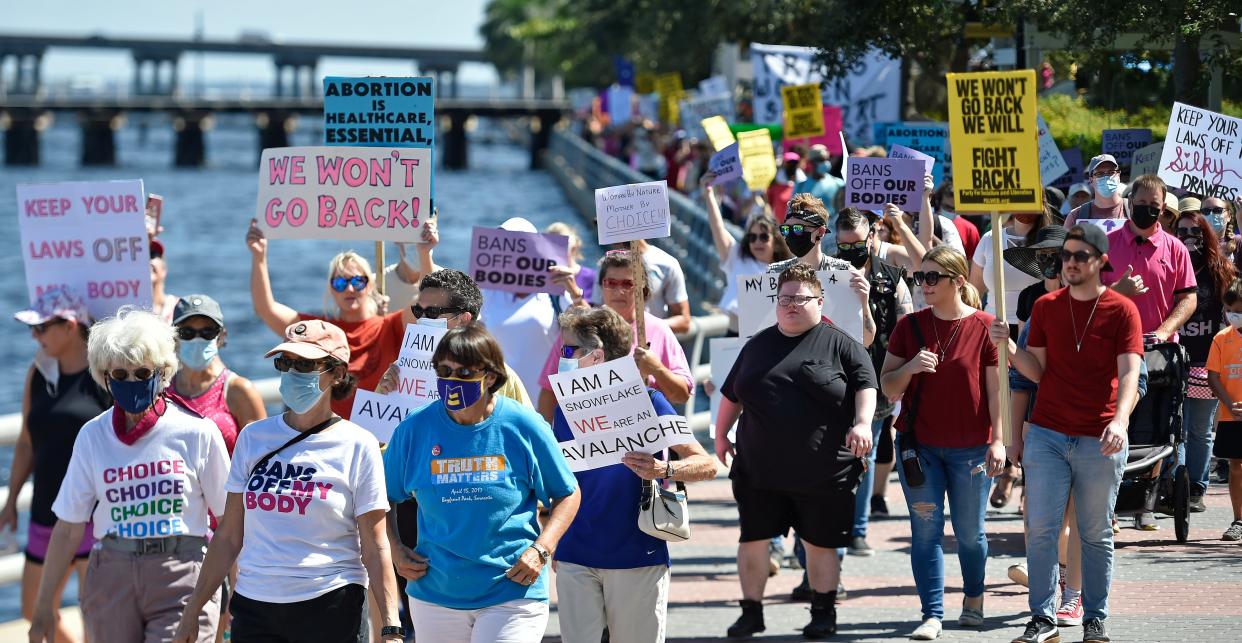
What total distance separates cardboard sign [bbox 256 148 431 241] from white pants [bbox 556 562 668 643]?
287cm

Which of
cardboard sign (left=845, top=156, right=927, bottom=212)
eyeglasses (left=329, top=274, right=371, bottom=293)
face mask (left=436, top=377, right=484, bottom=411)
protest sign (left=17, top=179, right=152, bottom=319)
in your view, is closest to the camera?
face mask (left=436, top=377, right=484, bottom=411)

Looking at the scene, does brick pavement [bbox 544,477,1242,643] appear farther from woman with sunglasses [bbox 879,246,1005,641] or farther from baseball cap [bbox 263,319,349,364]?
baseball cap [bbox 263,319,349,364]

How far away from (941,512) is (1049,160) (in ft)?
16.1

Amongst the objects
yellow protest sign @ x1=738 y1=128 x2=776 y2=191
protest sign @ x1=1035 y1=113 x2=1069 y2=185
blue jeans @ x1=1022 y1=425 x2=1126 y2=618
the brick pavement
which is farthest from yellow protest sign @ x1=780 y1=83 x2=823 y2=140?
blue jeans @ x1=1022 y1=425 x2=1126 y2=618

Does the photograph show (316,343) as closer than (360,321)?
Yes

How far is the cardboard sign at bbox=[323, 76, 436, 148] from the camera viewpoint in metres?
9.43

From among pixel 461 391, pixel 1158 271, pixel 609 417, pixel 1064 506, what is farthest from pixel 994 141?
pixel 461 391

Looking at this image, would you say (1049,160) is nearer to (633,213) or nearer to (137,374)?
(633,213)

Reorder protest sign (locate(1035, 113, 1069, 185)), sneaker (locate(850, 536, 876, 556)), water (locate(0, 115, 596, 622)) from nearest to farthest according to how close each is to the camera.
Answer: sneaker (locate(850, 536, 876, 556)) → protest sign (locate(1035, 113, 1069, 185)) → water (locate(0, 115, 596, 622))

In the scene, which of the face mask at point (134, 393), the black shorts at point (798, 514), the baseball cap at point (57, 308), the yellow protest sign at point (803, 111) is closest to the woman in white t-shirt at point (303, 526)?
the face mask at point (134, 393)

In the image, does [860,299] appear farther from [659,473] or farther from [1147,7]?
[1147,7]

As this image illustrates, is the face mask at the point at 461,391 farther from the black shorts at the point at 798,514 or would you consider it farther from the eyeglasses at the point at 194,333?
the black shorts at the point at 798,514

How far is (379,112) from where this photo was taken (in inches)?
374

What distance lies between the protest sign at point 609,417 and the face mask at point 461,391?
0.76 metres
